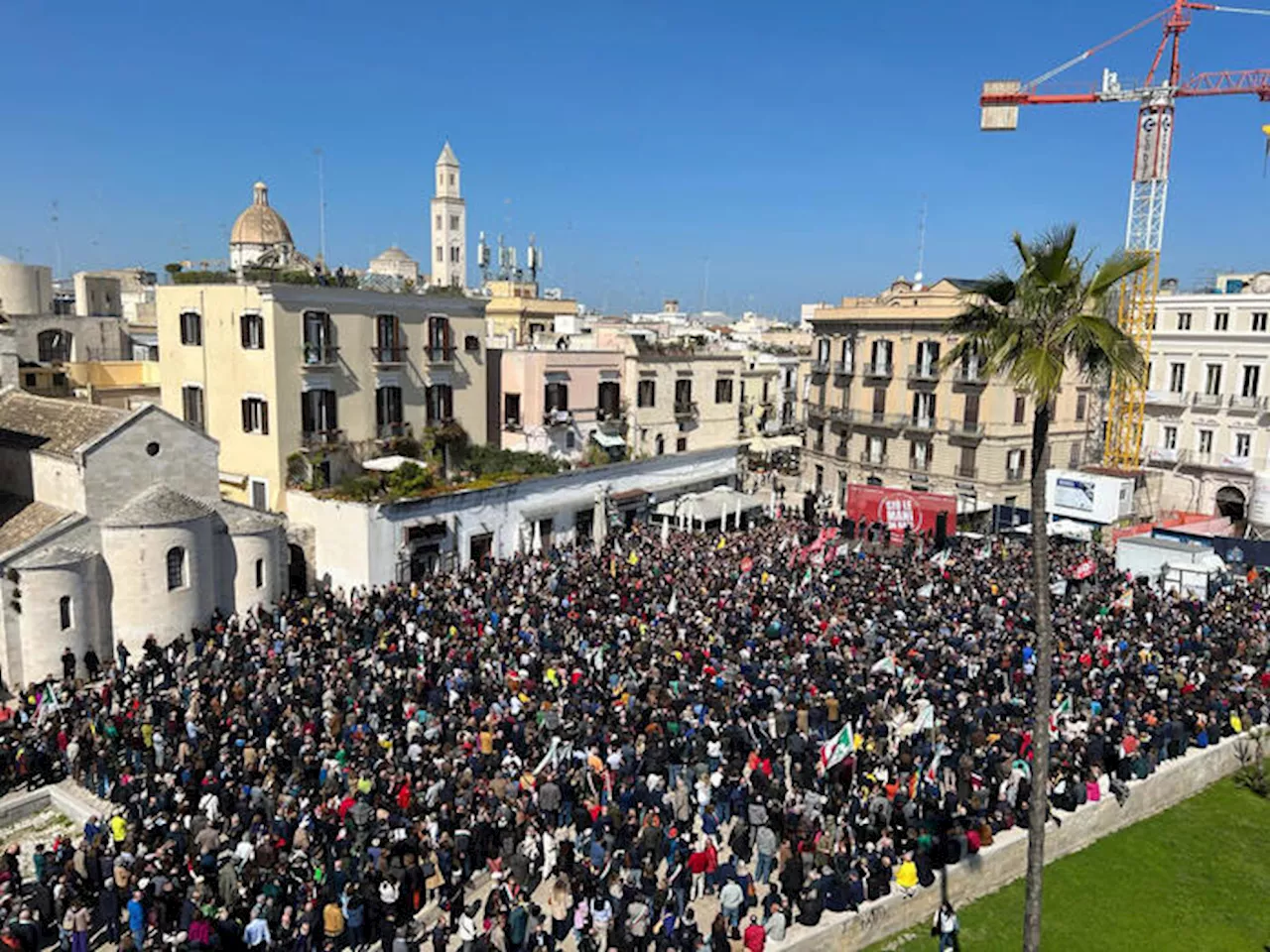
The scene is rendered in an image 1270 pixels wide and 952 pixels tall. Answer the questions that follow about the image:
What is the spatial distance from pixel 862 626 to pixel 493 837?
13.4 metres

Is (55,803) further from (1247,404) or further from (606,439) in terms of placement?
(1247,404)

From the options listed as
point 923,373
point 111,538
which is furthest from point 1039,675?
point 923,373

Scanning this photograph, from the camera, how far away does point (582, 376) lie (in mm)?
42844

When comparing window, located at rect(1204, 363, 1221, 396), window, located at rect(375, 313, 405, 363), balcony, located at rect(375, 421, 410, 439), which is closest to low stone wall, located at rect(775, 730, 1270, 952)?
balcony, located at rect(375, 421, 410, 439)

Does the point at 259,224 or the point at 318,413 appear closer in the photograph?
the point at 318,413

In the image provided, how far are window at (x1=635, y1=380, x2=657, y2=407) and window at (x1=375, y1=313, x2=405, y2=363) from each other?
1263 centimetres

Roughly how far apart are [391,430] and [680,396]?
53.7 ft

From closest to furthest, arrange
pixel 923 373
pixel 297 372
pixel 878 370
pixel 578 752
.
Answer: pixel 578 752
pixel 297 372
pixel 923 373
pixel 878 370

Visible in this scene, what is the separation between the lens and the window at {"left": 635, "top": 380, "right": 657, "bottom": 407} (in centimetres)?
4491

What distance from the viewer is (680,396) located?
47.4 meters

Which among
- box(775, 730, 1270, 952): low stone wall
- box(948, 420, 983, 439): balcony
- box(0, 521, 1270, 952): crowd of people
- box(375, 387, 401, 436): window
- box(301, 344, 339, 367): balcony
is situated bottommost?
box(775, 730, 1270, 952): low stone wall

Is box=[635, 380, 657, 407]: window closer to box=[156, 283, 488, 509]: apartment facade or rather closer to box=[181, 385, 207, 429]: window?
box=[156, 283, 488, 509]: apartment facade

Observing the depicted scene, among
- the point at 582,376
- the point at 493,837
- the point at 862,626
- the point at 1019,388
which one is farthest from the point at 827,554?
the point at 1019,388

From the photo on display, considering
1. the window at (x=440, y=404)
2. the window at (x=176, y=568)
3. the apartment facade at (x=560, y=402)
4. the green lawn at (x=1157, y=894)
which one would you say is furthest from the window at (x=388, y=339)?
the green lawn at (x=1157, y=894)
